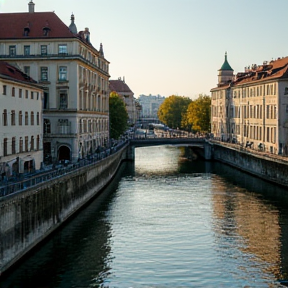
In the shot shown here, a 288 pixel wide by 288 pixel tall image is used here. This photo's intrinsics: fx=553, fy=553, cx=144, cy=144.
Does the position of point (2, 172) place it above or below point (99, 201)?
above

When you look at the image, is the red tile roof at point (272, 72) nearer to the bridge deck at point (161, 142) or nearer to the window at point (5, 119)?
the bridge deck at point (161, 142)

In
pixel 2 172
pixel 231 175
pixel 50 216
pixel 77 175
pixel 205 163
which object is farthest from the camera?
pixel 205 163

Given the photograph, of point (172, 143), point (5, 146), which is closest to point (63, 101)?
point (5, 146)

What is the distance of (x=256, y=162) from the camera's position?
2901 inches

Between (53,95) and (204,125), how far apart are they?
70.8m

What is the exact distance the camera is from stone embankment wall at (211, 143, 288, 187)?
62375 mm

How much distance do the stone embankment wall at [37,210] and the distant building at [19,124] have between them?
4.75 metres

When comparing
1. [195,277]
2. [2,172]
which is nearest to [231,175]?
[2,172]

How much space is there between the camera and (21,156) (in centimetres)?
4850

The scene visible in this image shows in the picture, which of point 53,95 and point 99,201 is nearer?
point 99,201

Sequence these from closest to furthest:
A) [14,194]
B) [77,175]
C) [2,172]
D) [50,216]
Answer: [14,194]
[50,216]
[2,172]
[77,175]

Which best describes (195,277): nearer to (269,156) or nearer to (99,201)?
(99,201)

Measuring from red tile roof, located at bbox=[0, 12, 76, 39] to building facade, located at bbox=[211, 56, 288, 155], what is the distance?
29.4m

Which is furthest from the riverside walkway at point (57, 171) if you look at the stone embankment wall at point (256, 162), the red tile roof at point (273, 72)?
the red tile roof at point (273, 72)
